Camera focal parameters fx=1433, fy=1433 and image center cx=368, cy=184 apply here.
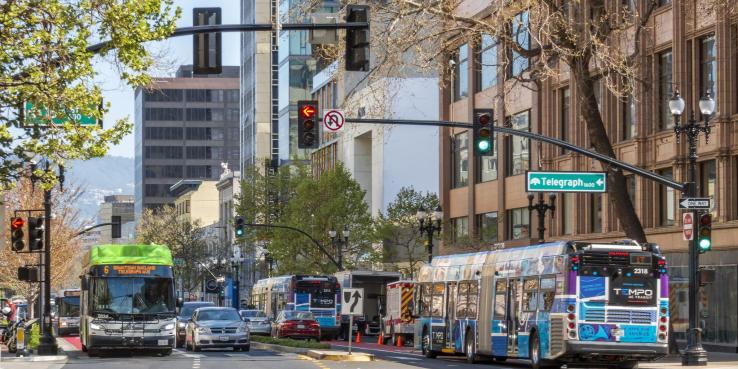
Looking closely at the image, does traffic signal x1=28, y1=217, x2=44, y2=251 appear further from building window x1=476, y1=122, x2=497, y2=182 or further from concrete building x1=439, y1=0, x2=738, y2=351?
building window x1=476, y1=122, x2=497, y2=182

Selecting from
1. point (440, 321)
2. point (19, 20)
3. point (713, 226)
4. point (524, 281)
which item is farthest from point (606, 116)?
point (19, 20)

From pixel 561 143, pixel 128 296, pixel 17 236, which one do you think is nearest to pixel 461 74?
pixel 128 296

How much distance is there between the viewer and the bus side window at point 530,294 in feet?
113

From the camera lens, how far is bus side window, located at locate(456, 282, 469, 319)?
40.0 metres

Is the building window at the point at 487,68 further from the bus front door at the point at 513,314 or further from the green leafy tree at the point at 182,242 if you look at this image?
the green leafy tree at the point at 182,242

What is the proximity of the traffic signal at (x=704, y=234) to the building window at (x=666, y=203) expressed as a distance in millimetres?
14532

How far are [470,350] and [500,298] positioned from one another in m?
2.72

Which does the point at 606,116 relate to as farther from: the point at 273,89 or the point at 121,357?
the point at 273,89

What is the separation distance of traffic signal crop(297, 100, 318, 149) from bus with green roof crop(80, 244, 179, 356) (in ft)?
37.9

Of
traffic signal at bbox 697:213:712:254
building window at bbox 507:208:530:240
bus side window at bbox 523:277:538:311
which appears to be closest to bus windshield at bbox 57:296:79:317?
building window at bbox 507:208:530:240

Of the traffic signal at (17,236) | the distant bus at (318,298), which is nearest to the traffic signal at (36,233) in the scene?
the traffic signal at (17,236)

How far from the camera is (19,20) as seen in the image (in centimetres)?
2386

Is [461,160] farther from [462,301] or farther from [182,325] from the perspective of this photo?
[462,301]

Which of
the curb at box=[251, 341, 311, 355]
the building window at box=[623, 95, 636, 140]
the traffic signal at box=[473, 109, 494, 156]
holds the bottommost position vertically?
the curb at box=[251, 341, 311, 355]
